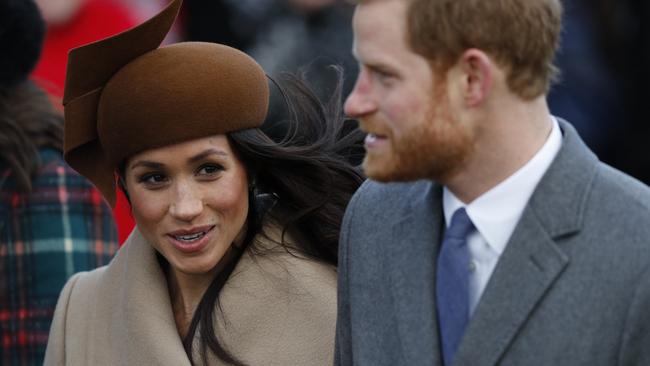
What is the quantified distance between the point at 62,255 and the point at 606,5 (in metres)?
2.56

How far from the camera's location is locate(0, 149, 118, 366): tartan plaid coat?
488 cm

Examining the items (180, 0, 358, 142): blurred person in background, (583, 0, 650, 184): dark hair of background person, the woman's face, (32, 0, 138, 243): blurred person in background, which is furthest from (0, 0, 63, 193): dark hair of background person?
(583, 0, 650, 184): dark hair of background person

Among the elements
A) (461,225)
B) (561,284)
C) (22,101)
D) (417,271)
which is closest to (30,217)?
(22,101)

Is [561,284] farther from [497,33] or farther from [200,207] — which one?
[200,207]

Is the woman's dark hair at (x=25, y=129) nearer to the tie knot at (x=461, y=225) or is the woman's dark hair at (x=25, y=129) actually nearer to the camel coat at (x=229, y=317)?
the camel coat at (x=229, y=317)

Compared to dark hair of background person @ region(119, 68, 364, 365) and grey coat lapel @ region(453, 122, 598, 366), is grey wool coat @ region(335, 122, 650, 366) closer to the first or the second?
grey coat lapel @ region(453, 122, 598, 366)

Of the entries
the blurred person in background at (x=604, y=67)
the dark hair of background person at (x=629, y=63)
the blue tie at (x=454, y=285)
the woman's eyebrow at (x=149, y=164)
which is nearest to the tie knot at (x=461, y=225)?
the blue tie at (x=454, y=285)

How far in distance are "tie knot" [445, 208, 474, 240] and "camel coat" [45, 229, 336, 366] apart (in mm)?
1060

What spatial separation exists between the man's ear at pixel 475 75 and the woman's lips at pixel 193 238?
127 cm

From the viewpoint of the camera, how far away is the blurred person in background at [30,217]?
16.0 ft

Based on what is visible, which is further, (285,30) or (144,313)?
(285,30)

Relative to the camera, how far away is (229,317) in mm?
4051

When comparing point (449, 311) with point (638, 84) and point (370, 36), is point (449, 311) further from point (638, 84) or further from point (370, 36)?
point (638, 84)

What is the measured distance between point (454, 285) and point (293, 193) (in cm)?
128
